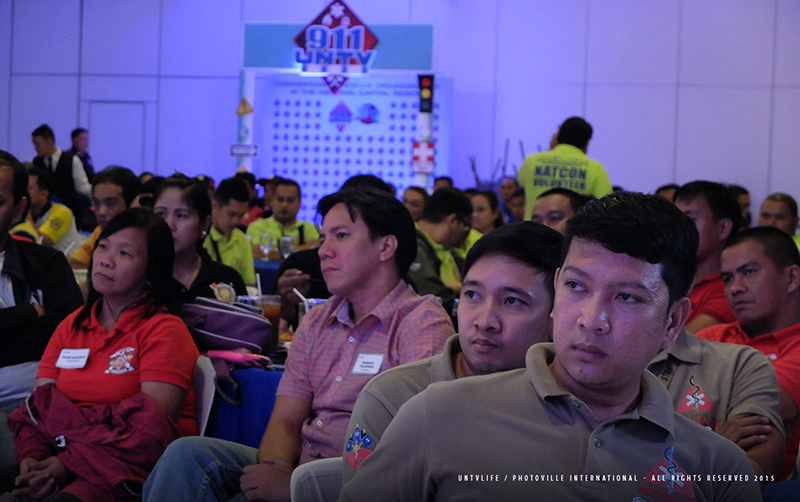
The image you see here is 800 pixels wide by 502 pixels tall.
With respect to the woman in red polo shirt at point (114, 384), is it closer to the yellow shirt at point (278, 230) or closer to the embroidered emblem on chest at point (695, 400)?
the embroidered emblem on chest at point (695, 400)

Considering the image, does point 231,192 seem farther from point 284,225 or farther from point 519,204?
point 519,204

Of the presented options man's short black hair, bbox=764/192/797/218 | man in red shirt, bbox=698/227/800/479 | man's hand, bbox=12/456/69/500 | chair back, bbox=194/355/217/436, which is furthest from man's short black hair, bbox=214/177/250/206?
man's short black hair, bbox=764/192/797/218

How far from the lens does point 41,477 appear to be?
2221 mm

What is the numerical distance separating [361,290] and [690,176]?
28.2ft

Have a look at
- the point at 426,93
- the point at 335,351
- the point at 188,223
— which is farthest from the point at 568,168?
the point at 426,93

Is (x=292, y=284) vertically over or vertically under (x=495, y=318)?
under

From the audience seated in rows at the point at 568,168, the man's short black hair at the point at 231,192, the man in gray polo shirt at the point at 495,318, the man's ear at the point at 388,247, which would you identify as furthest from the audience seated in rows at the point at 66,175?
the man in gray polo shirt at the point at 495,318

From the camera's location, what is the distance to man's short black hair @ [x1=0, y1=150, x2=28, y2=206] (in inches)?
119

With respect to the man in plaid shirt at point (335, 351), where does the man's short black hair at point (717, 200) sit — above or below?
above

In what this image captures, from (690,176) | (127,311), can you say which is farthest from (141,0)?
(127,311)

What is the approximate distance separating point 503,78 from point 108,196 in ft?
22.7

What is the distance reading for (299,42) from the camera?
9.88 m

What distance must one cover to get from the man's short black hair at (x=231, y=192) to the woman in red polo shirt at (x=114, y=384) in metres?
2.49

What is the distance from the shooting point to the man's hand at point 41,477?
222 centimetres
